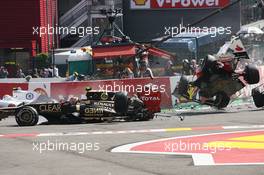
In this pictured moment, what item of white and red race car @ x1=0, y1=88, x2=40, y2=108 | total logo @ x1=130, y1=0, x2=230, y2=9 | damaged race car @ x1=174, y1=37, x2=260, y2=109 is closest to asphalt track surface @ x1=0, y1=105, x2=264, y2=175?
damaged race car @ x1=174, y1=37, x2=260, y2=109

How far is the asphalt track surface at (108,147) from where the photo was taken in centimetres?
906

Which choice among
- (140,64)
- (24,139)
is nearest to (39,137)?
→ (24,139)

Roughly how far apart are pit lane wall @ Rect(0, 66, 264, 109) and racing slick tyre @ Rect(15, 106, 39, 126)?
5282mm

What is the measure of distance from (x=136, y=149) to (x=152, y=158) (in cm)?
112

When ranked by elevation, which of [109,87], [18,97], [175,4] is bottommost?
[18,97]

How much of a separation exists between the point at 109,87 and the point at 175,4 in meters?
22.1

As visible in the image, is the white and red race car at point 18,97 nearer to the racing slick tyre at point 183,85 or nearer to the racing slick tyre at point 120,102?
the racing slick tyre at point 183,85

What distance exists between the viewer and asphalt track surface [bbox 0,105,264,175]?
9.06m

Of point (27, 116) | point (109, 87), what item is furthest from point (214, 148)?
point (109, 87)

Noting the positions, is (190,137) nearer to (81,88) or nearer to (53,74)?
(81,88)

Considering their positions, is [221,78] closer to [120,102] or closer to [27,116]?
[120,102]

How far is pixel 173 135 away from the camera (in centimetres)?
1324

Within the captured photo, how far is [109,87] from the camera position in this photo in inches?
864

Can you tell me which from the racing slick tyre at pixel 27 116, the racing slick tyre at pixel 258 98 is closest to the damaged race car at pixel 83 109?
the racing slick tyre at pixel 27 116
